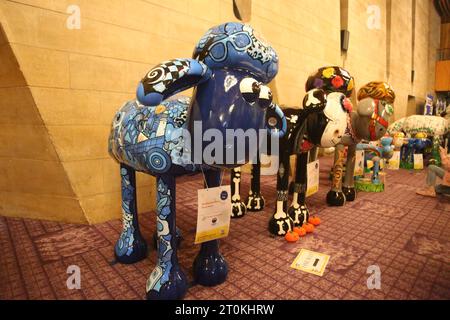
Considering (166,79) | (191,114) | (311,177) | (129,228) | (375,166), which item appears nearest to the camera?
(166,79)

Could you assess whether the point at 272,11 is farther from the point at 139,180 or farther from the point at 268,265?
the point at 268,265

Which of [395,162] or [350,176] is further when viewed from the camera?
[395,162]

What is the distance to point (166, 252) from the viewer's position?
93cm

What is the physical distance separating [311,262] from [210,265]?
0.44 m

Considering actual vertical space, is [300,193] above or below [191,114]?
below

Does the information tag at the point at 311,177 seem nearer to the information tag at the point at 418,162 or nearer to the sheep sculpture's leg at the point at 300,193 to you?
the sheep sculpture's leg at the point at 300,193

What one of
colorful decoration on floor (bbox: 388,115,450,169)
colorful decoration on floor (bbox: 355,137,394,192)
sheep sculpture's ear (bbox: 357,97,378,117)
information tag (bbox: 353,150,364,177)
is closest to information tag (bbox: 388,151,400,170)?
colorful decoration on floor (bbox: 388,115,450,169)

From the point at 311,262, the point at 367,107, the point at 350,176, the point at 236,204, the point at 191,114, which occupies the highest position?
the point at 367,107

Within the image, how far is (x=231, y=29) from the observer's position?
32.2 inches

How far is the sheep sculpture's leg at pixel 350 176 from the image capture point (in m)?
2.08

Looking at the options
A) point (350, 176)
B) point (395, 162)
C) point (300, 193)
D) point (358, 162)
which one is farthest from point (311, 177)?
point (395, 162)

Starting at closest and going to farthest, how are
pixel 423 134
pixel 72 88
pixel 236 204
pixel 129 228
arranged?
pixel 129 228, pixel 72 88, pixel 236 204, pixel 423 134

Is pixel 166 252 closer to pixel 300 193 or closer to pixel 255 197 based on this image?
pixel 300 193

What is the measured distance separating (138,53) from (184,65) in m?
Answer: 1.10
